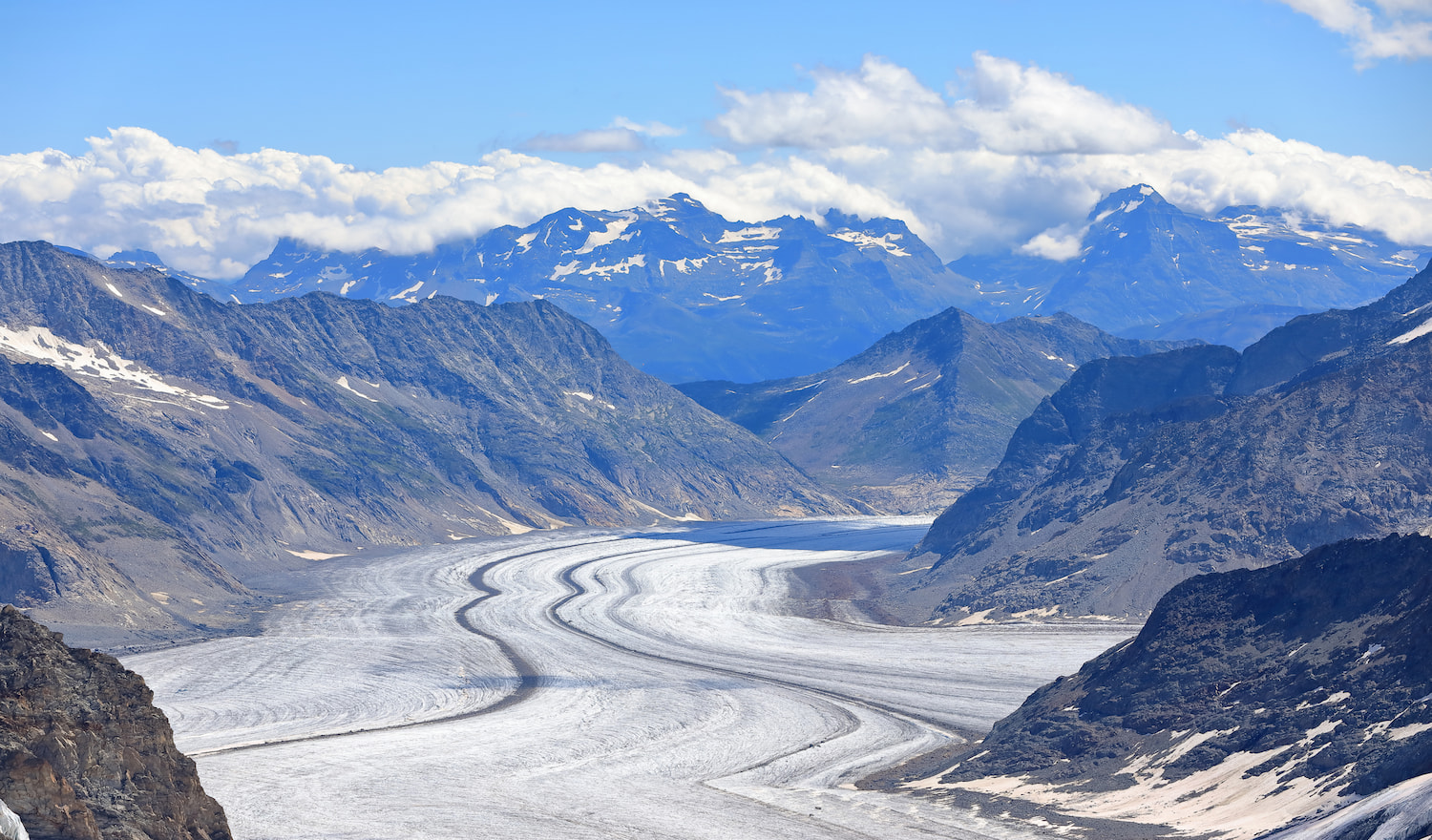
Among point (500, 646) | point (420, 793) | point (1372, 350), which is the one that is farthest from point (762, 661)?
point (1372, 350)

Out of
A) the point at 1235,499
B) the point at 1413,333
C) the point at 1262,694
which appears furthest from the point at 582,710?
the point at 1413,333

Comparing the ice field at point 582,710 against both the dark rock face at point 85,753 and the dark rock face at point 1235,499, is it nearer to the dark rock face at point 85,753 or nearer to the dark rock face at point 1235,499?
the dark rock face at point 1235,499

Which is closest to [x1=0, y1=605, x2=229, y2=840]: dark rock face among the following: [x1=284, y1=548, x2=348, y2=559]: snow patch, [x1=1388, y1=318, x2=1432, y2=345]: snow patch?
[x1=1388, y1=318, x2=1432, y2=345]: snow patch

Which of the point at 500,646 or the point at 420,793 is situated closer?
the point at 420,793

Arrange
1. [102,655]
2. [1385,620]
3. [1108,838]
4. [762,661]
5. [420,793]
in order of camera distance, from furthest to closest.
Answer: [762,661], [420,793], [1385,620], [1108,838], [102,655]

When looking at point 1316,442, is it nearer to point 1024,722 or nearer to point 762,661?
point 762,661

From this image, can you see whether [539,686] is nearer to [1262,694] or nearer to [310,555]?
[1262,694]

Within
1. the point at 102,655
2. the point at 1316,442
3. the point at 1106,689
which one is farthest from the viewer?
the point at 1316,442

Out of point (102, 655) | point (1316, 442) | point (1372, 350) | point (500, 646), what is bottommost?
point (500, 646)
